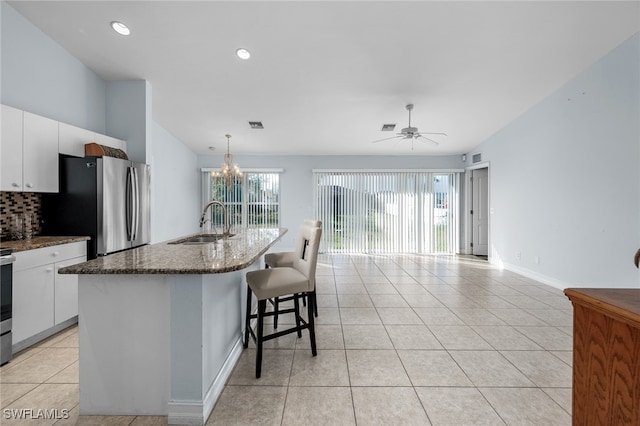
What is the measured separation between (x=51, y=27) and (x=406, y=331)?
454cm

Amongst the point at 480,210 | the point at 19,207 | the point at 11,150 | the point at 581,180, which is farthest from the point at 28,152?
the point at 480,210

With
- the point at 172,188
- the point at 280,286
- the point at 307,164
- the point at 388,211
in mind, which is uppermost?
the point at 307,164

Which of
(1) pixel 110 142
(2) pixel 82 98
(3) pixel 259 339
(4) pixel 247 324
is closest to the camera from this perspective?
(3) pixel 259 339

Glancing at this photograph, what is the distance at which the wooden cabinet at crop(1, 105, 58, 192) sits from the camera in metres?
2.30

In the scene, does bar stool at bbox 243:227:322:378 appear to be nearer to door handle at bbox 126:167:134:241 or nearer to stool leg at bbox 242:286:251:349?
stool leg at bbox 242:286:251:349

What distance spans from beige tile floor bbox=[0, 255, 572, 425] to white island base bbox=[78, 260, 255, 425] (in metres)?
0.10

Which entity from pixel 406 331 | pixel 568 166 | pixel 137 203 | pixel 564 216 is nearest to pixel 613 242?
pixel 564 216

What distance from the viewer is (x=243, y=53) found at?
325cm

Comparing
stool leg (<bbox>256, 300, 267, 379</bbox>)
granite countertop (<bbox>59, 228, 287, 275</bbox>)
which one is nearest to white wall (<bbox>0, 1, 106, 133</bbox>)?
granite countertop (<bbox>59, 228, 287, 275</bbox>)

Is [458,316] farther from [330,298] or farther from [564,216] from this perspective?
[564,216]

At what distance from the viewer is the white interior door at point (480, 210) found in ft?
22.6

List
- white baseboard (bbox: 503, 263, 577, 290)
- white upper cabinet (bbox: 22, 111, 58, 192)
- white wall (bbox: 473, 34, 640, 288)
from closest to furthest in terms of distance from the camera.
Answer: white upper cabinet (bbox: 22, 111, 58, 192), white wall (bbox: 473, 34, 640, 288), white baseboard (bbox: 503, 263, 577, 290)

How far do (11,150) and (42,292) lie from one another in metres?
1.20

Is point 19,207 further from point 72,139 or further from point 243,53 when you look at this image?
point 243,53
